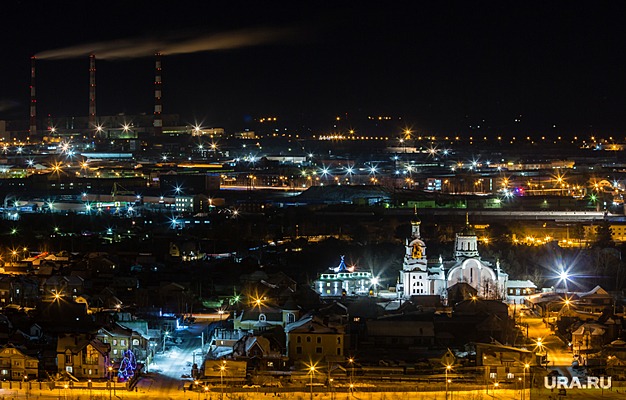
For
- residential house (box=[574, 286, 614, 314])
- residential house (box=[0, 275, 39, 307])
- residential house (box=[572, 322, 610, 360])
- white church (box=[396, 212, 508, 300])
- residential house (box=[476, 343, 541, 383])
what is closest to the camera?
residential house (box=[476, 343, 541, 383])

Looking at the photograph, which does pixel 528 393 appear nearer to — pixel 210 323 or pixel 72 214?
pixel 210 323

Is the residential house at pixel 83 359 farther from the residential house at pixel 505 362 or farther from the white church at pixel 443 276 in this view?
the white church at pixel 443 276

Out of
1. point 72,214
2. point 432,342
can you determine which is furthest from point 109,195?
point 432,342

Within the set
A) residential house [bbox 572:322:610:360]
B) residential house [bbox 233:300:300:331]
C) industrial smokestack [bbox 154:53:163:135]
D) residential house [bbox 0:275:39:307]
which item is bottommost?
residential house [bbox 572:322:610:360]

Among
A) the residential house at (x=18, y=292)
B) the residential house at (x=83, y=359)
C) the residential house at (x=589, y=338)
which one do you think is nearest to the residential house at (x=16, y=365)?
the residential house at (x=83, y=359)

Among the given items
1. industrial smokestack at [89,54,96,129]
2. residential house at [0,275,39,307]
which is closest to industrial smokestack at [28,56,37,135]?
industrial smokestack at [89,54,96,129]

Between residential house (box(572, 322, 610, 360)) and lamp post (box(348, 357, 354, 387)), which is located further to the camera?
residential house (box(572, 322, 610, 360))

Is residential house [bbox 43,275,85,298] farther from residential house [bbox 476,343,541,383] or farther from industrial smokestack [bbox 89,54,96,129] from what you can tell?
industrial smokestack [bbox 89,54,96,129]

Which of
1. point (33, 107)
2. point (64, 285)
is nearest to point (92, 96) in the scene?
point (33, 107)
